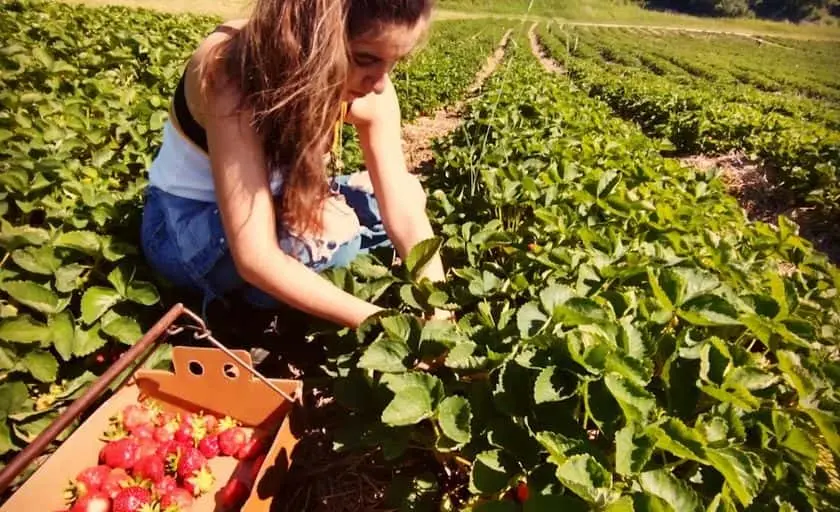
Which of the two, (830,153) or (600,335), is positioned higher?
(600,335)

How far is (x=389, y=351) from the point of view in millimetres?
1270

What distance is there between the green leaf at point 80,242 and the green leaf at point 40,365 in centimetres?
39

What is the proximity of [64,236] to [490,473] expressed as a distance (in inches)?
63.6

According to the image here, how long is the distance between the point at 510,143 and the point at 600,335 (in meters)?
2.83

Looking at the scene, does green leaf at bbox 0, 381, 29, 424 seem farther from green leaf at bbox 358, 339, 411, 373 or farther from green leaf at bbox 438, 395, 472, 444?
green leaf at bbox 438, 395, 472, 444

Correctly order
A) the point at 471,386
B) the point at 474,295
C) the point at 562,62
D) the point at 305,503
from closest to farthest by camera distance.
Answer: the point at 471,386 < the point at 474,295 < the point at 305,503 < the point at 562,62

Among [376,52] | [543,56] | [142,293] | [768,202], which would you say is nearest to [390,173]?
[376,52]

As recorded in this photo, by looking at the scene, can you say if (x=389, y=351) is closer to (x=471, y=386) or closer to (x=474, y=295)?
(x=471, y=386)

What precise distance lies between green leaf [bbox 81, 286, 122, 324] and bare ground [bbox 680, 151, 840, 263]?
4.64 m

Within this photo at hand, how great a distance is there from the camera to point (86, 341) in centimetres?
167

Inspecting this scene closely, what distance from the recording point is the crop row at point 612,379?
3.30 feet

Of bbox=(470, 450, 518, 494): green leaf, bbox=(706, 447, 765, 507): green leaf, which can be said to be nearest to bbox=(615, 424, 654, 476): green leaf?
bbox=(706, 447, 765, 507): green leaf

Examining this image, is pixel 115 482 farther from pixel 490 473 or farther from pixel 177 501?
pixel 490 473

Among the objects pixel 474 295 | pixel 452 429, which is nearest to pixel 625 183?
pixel 474 295
